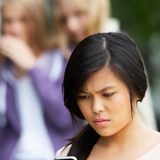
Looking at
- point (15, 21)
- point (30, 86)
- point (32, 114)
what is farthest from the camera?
point (15, 21)

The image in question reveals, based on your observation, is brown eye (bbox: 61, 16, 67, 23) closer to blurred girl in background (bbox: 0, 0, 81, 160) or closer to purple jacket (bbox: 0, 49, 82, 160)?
blurred girl in background (bbox: 0, 0, 81, 160)

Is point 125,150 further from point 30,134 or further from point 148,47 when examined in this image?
point 148,47

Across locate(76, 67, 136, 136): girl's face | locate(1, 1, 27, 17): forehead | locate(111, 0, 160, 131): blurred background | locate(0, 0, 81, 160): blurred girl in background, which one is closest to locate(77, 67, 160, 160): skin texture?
locate(76, 67, 136, 136): girl's face

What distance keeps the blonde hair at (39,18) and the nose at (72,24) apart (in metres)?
0.19

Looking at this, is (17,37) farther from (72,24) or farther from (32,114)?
(32,114)

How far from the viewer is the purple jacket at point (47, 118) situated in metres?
3.43

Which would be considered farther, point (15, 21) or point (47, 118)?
point (15, 21)

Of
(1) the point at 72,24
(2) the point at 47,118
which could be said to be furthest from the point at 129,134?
(1) the point at 72,24

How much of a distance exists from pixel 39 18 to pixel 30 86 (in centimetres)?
63

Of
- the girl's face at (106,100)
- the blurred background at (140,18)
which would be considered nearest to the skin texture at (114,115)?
the girl's face at (106,100)

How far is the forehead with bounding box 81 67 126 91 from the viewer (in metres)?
1.93

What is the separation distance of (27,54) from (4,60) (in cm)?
27

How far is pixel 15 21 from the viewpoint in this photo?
146 inches

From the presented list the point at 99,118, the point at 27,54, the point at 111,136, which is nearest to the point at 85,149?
the point at 111,136
